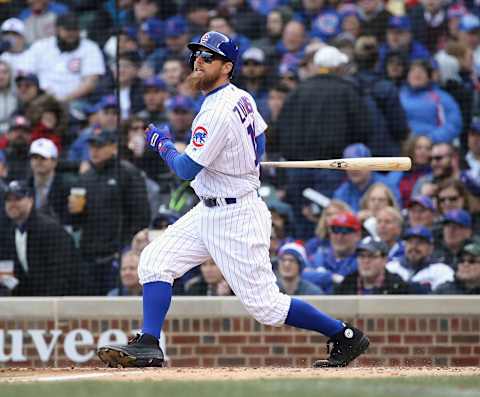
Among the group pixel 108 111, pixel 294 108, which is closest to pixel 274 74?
pixel 294 108

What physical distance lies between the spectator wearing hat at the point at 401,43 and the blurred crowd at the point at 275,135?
0.02 m

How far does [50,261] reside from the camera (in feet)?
31.0

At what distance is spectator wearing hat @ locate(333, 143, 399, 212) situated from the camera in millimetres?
9586

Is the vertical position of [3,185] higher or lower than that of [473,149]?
lower

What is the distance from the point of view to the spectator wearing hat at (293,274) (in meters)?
8.89

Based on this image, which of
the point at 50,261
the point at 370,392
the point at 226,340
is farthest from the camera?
the point at 50,261

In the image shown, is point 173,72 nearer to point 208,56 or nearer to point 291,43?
point 291,43

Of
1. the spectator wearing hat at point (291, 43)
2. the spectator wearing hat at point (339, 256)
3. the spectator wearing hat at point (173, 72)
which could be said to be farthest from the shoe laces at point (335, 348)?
the spectator wearing hat at point (291, 43)

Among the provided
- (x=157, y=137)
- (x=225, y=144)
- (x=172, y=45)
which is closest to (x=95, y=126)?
(x=172, y=45)

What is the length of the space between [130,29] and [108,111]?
44.8 inches

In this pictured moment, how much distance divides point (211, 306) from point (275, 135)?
1.82m

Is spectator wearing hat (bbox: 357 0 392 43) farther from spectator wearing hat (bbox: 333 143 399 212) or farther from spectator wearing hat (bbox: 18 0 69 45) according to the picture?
spectator wearing hat (bbox: 18 0 69 45)

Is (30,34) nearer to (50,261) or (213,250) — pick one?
(50,261)

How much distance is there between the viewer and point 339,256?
9.13 m
